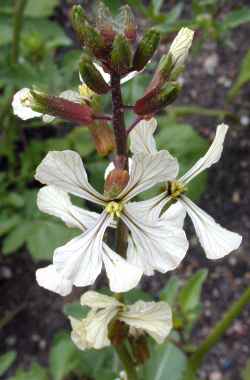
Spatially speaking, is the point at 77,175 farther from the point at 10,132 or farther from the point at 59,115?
the point at 10,132

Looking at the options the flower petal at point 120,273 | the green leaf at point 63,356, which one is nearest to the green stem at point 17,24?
the green leaf at point 63,356

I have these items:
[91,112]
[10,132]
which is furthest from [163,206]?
[10,132]

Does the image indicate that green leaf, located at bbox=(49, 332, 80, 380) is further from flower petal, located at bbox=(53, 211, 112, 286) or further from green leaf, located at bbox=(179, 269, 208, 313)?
flower petal, located at bbox=(53, 211, 112, 286)

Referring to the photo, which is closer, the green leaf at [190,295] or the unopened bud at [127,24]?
the unopened bud at [127,24]

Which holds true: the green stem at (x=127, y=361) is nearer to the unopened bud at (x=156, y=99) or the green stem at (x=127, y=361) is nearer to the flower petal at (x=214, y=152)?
the flower petal at (x=214, y=152)

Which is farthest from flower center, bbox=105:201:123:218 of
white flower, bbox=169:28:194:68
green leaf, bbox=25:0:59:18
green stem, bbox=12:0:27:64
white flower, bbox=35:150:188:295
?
green leaf, bbox=25:0:59:18

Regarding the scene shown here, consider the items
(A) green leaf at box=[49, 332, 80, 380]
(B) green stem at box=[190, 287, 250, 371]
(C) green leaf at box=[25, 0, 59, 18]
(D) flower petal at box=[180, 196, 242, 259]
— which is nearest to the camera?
(D) flower petal at box=[180, 196, 242, 259]
